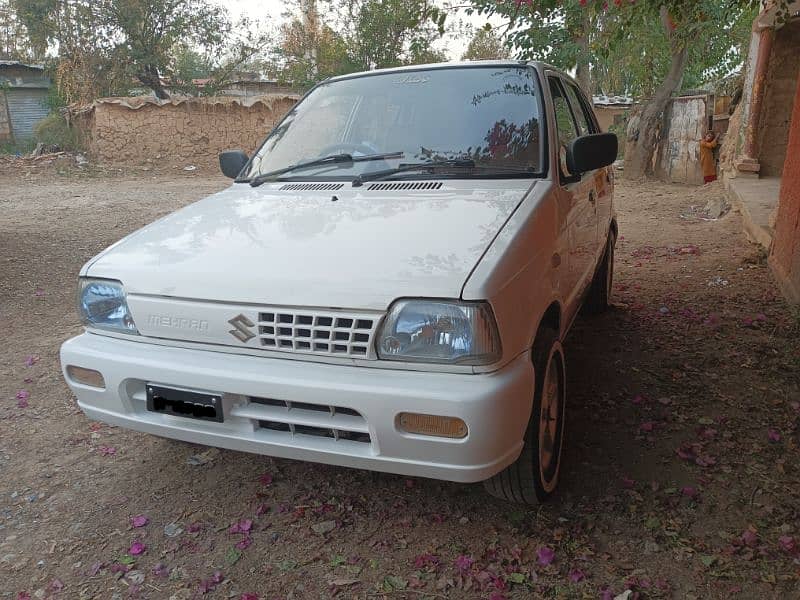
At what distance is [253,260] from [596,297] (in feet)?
9.94

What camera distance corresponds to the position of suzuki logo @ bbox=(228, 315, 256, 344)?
2.05 m

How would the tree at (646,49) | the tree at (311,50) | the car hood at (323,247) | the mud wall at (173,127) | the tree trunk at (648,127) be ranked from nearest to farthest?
the car hood at (323,247)
the tree at (646,49)
the tree trunk at (648,127)
the mud wall at (173,127)
the tree at (311,50)

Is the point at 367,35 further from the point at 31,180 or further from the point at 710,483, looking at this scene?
the point at 710,483

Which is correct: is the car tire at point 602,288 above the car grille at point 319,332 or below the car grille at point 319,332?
below

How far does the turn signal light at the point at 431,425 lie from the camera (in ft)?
6.16

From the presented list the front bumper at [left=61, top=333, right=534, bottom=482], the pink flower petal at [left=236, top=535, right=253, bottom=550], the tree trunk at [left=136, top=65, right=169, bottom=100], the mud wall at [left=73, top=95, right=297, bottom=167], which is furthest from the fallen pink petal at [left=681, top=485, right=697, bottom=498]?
the tree trunk at [left=136, top=65, right=169, bottom=100]

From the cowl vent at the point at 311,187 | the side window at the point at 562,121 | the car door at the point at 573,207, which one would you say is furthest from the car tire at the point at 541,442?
the cowl vent at the point at 311,187

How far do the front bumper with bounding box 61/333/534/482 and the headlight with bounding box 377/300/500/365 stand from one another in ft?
0.18

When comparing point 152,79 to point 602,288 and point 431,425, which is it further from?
point 431,425

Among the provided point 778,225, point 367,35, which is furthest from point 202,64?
point 778,225

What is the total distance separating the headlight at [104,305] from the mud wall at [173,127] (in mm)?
15180

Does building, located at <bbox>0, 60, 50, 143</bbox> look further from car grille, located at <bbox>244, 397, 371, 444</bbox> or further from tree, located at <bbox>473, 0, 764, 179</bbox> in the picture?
car grille, located at <bbox>244, 397, 371, 444</bbox>

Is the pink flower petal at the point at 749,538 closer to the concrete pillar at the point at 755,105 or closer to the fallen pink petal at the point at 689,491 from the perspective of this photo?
the fallen pink petal at the point at 689,491

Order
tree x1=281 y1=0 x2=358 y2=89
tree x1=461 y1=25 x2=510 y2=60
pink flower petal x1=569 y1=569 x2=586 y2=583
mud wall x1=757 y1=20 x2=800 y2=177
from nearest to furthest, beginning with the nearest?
pink flower petal x1=569 y1=569 x2=586 y2=583, mud wall x1=757 y1=20 x2=800 y2=177, tree x1=281 y1=0 x2=358 y2=89, tree x1=461 y1=25 x2=510 y2=60
